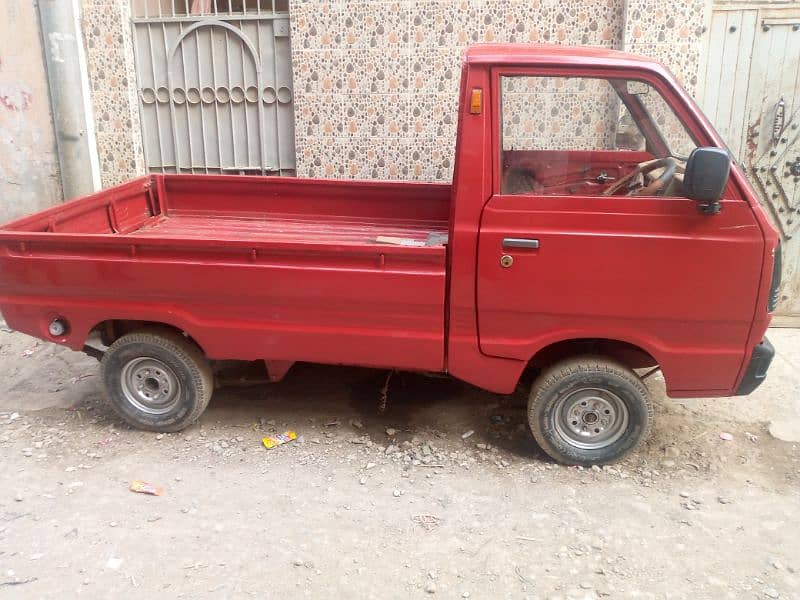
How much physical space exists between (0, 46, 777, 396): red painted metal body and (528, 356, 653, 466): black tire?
Result: 18 centimetres

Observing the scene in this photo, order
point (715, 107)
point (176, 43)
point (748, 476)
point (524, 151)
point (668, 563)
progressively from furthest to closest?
1. point (176, 43)
2. point (715, 107)
3. point (748, 476)
4. point (524, 151)
5. point (668, 563)

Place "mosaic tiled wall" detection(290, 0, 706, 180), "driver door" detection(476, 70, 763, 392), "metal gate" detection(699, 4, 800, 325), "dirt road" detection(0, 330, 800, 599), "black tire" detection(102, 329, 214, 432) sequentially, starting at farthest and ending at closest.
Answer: "mosaic tiled wall" detection(290, 0, 706, 180)
"metal gate" detection(699, 4, 800, 325)
"black tire" detection(102, 329, 214, 432)
"driver door" detection(476, 70, 763, 392)
"dirt road" detection(0, 330, 800, 599)

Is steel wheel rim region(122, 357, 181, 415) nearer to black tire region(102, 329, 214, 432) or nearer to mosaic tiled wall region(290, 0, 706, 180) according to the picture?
black tire region(102, 329, 214, 432)

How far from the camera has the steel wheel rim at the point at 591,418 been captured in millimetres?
3879

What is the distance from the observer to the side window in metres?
3.59

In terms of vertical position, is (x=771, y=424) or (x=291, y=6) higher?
(x=291, y=6)

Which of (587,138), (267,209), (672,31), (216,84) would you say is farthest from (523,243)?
(216,84)

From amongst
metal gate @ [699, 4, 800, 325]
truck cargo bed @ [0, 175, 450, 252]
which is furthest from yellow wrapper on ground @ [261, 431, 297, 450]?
metal gate @ [699, 4, 800, 325]

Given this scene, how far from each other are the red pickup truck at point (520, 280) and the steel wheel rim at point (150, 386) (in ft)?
0.04

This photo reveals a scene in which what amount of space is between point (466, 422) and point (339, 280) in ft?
4.43

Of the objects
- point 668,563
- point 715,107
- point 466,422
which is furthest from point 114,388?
point 715,107

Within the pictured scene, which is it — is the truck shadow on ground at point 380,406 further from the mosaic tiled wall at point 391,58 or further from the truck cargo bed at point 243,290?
the mosaic tiled wall at point 391,58

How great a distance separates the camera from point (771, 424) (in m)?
4.54

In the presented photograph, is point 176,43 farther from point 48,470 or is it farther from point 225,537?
point 225,537
